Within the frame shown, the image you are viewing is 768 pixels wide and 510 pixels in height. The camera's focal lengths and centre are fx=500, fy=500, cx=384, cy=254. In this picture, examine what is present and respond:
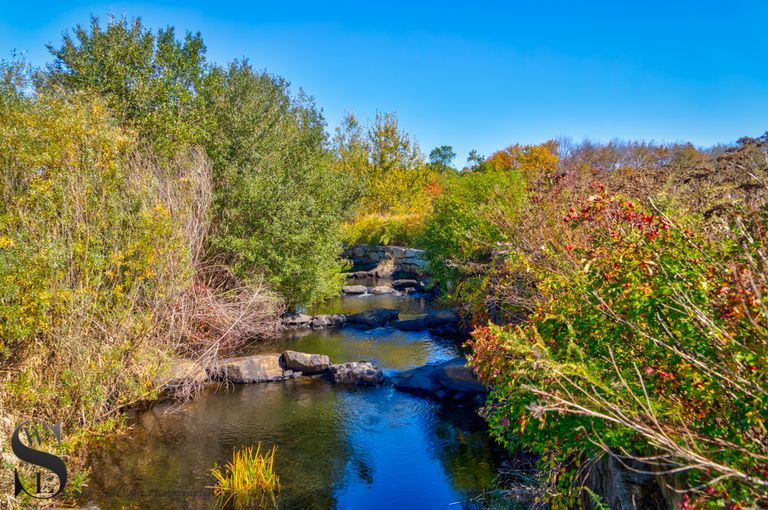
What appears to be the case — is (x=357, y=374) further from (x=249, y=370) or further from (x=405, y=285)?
(x=405, y=285)

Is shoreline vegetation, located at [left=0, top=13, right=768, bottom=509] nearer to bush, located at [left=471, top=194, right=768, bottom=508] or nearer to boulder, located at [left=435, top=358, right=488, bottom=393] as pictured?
bush, located at [left=471, top=194, right=768, bottom=508]

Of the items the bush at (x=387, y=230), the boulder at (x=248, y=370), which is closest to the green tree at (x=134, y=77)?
the boulder at (x=248, y=370)

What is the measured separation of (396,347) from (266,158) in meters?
9.11

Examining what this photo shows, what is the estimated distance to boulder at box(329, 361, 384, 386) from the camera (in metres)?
15.6

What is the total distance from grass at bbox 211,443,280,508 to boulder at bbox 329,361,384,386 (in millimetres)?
5942

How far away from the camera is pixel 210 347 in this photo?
1520 centimetres

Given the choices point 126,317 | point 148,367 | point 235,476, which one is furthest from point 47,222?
point 235,476

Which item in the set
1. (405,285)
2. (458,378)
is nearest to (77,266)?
(458,378)

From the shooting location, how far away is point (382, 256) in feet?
128

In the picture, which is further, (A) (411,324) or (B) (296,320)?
(B) (296,320)

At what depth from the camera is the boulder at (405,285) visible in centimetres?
3235

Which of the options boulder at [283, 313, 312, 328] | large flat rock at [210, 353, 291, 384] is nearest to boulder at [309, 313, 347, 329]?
boulder at [283, 313, 312, 328]

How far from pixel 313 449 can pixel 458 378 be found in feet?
16.2

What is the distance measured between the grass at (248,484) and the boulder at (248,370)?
6060mm
